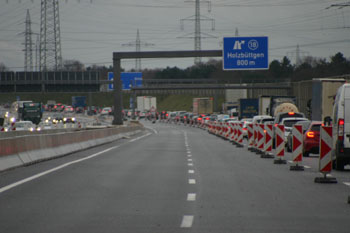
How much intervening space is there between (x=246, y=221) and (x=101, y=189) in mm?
4452

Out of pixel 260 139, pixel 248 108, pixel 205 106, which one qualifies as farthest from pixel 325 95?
pixel 205 106

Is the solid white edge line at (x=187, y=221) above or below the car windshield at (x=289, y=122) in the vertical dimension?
below

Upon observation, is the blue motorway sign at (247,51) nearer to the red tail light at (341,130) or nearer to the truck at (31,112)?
the red tail light at (341,130)

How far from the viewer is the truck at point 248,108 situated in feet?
226

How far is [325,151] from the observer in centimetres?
1418

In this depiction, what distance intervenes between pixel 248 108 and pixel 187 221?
60.8m

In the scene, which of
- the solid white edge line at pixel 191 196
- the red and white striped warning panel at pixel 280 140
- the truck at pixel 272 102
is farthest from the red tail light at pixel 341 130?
the truck at pixel 272 102

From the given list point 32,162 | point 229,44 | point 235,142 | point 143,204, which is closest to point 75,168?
point 32,162

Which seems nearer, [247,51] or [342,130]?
[342,130]

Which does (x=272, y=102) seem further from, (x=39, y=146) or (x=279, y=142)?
(x=39, y=146)

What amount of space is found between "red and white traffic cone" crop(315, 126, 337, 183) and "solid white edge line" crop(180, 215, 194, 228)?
18.4 ft

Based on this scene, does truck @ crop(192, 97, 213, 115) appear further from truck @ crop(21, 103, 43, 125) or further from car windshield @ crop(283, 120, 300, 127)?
car windshield @ crop(283, 120, 300, 127)

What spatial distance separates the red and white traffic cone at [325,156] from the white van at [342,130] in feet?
8.99

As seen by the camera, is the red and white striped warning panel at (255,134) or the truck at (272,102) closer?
the red and white striped warning panel at (255,134)
